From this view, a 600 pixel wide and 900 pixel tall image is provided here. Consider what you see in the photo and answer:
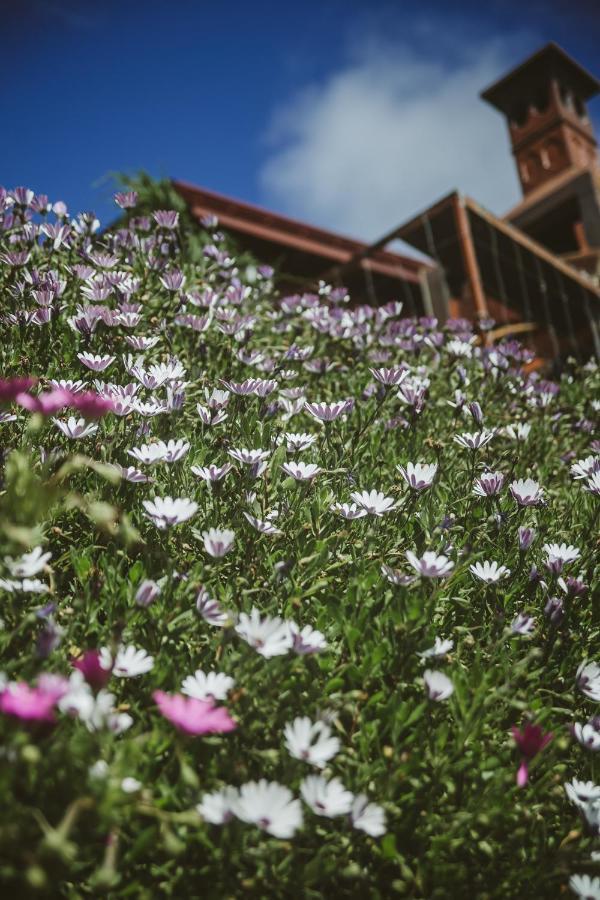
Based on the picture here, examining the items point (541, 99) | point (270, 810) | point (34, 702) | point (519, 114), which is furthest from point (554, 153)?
point (34, 702)

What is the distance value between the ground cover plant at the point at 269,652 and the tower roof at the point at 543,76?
29.8 metres

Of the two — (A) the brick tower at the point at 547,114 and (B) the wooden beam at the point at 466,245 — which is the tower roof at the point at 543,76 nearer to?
(A) the brick tower at the point at 547,114

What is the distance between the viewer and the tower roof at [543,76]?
26406 mm

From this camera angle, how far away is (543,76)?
27.0m

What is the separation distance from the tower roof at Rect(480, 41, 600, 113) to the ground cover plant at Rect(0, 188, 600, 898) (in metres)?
29.8

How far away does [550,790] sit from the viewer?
58.2 inches


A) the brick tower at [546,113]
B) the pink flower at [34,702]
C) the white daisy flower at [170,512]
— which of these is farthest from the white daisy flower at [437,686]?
the brick tower at [546,113]

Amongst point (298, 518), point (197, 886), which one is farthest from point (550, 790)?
point (298, 518)

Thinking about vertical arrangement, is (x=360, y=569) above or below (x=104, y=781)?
above

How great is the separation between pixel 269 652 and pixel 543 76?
32.1m

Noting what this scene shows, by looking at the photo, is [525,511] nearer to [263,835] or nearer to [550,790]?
[550,790]

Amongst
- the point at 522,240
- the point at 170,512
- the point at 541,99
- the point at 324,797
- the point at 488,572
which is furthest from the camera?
the point at 541,99

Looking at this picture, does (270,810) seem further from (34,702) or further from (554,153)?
(554,153)

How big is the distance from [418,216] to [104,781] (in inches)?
255
